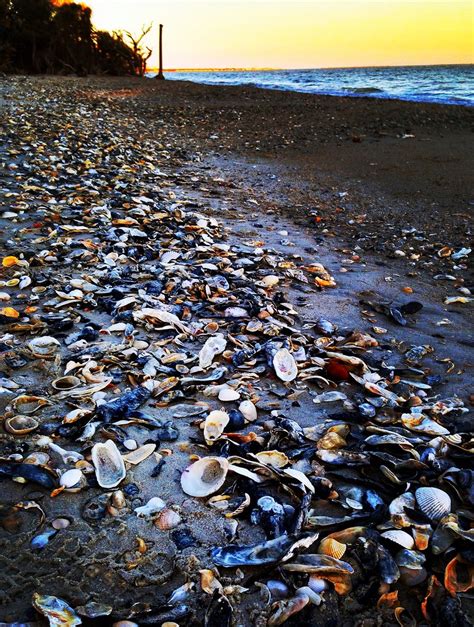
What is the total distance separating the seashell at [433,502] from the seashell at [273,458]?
20.1 inches

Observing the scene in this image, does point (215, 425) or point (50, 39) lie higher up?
point (50, 39)

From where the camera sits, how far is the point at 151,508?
167 cm

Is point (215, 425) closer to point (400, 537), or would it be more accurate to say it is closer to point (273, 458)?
point (273, 458)

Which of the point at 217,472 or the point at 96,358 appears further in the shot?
the point at 96,358

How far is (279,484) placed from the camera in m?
1.79

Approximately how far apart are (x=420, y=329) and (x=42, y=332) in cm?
249

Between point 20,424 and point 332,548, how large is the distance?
134cm

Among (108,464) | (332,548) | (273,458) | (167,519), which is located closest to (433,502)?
(332,548)

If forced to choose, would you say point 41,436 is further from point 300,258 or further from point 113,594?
point 300,258

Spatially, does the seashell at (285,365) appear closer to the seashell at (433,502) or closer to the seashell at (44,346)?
the seashell at (433,502)

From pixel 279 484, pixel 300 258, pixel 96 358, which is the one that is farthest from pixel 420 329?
pixel 96 358

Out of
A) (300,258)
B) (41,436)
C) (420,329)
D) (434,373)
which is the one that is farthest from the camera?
(300,258)

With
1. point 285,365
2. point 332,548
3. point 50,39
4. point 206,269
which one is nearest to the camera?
point 332,548

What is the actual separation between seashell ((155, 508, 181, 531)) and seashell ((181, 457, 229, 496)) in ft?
0.36
